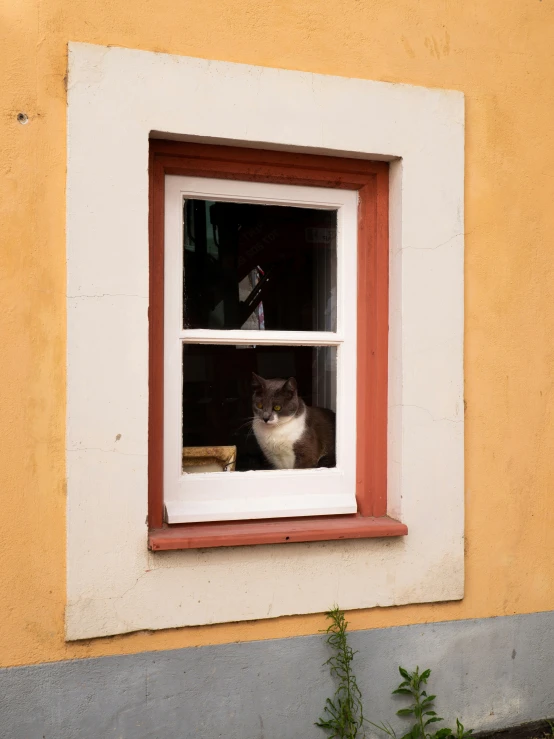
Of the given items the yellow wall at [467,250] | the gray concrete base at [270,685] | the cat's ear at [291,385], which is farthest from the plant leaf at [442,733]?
the cat's ear at [291,385]

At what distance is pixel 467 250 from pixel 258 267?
1.01 m

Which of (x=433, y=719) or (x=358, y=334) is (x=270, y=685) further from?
(x=358, y=334)

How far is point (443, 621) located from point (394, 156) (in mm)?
2124

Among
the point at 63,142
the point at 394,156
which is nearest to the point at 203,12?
the point at 63,142

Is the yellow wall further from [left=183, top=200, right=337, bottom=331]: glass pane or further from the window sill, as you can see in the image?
[left=183, top=200, right=337, bottom=331]: glass pane

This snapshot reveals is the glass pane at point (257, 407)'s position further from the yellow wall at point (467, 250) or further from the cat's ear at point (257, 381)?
the yellow wall at point (467, 250)

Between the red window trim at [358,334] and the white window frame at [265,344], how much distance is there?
4cm

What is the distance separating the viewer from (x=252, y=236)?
3.40 metres

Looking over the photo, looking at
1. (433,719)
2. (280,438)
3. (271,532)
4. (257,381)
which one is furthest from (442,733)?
(257,381)

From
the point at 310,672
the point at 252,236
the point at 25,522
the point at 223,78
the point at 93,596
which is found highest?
the point at 223,78

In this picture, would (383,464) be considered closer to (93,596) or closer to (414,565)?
(414,565)

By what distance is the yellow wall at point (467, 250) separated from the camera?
8.77 ft

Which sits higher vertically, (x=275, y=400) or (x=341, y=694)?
(x=275, y=400)

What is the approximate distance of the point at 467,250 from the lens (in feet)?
10.7
